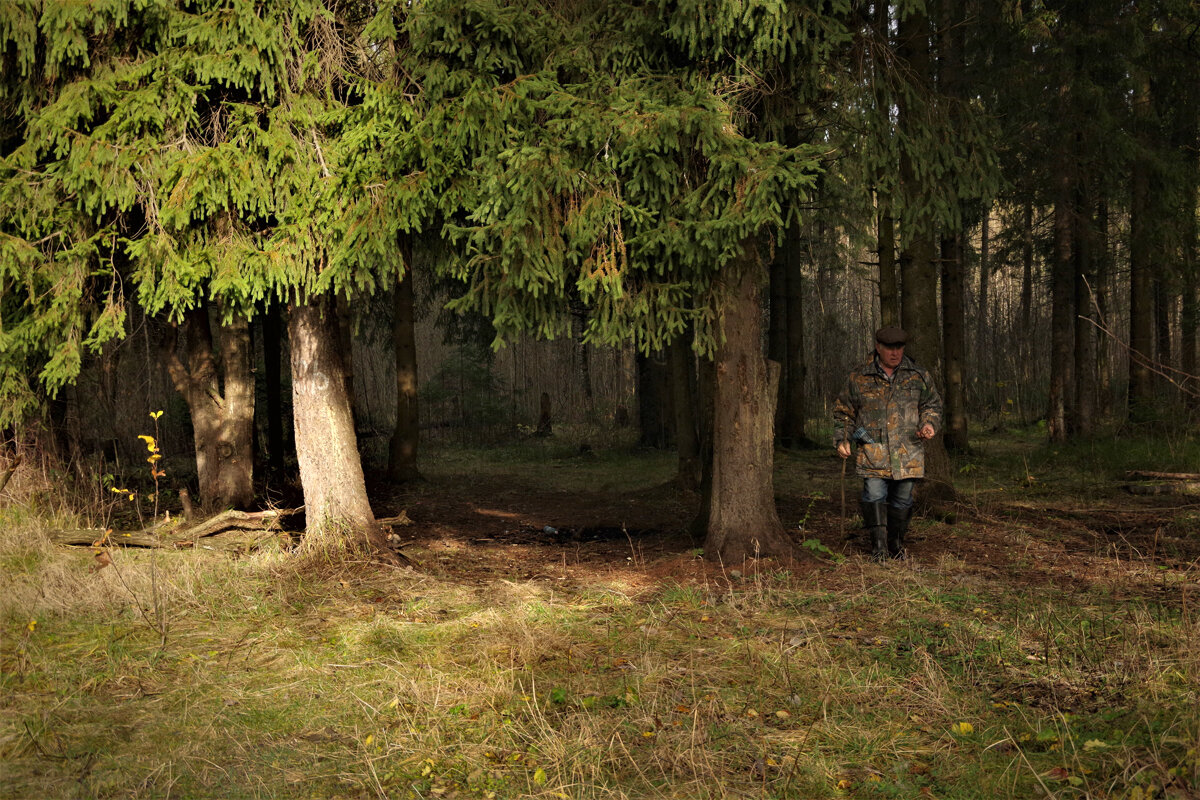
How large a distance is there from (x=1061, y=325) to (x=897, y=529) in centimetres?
903

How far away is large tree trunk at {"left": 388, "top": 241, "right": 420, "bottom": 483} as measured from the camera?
1373 centimetres

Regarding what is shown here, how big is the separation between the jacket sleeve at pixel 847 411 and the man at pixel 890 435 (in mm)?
18

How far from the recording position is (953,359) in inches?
585

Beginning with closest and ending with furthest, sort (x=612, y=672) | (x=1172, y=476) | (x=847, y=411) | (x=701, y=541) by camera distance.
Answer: (x=612, y=672), (x=847, y=411), (x=701, y=541), (x=1172, y=476)

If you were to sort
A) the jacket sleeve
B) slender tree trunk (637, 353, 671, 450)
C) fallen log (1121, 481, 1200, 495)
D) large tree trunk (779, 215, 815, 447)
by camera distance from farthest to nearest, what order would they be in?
slender tree trunk (637, 353, 671, 450) < large tree trunk (779, 215, 815, 447) < fallen log (1121, 481, 1200, 495) < the jacket sleeve

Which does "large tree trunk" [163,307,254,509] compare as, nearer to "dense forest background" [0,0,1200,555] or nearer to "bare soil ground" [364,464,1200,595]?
"dense forest background" [0,0,1200,555]

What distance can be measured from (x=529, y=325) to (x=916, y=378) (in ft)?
11.3

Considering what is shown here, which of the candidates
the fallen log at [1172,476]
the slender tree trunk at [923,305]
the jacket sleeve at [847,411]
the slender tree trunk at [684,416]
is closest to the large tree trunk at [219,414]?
the slender tree trunk at [684,416]

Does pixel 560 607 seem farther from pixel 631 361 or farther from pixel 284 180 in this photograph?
pixel 631 361

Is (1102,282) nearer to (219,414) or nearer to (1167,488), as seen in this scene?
(1167,488)

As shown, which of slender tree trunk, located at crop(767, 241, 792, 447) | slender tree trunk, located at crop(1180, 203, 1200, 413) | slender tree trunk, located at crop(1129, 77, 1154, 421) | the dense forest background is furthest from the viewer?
slender tree trunk, located at crop(767, 241, 792, 447)

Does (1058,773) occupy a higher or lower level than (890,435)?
lower

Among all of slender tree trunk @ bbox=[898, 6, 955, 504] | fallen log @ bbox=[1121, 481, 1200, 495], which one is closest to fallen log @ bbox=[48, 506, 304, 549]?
slender tree trunk @ bbox=[898, 6, 955, 504]

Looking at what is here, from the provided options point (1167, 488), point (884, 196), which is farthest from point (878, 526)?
point (1167, 488)
